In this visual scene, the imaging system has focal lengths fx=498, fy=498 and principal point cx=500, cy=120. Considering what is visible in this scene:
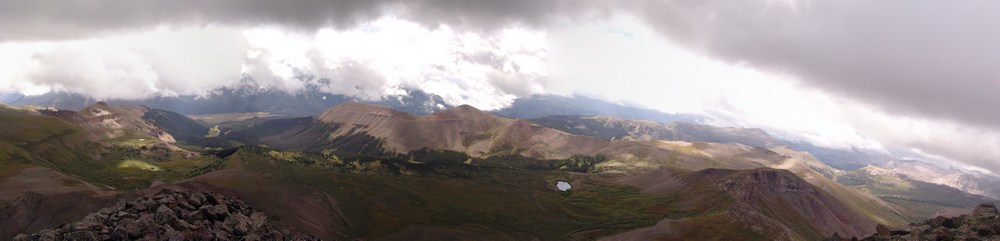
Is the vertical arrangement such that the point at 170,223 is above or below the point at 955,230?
below

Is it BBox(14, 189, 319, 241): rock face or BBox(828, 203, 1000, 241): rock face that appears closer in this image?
BBox(14, 189, 319, 241): rock face

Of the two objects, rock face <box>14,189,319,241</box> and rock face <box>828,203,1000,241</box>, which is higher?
rock face <box>828,203,1000,241</box>

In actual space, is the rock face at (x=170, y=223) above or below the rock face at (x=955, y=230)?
below

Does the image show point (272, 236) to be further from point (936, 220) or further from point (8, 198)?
point (8, 198)

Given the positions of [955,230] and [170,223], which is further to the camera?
[955,230]
